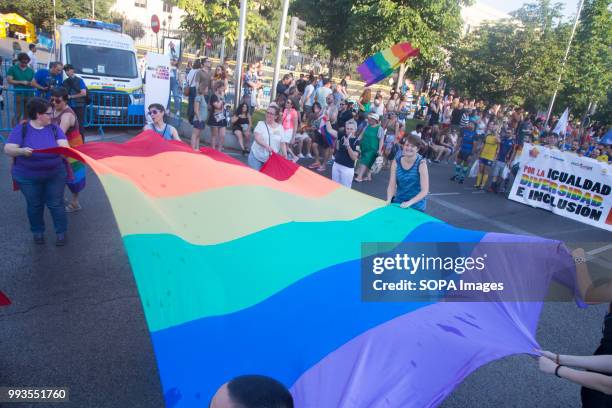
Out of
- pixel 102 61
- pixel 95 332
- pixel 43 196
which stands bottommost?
pixel 95 332

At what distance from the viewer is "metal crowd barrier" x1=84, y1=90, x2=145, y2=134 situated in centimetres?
1230

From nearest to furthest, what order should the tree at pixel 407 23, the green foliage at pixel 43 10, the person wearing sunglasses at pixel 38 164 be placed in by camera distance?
the person wearing sunglasses at pixel 38 164, the tree at pixel 407 23, the green foliage at pixel 43 10

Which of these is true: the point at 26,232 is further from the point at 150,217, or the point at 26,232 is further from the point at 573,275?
the point at 573,275

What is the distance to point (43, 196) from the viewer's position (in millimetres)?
5609

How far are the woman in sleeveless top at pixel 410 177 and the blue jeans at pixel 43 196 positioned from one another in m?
4.03

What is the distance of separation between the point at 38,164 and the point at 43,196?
47 centimetres

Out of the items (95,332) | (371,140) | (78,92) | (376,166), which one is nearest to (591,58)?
(376,166)

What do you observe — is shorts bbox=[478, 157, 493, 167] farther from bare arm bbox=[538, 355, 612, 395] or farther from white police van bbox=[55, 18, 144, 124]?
bare arm bbox=[538, 355, 612, 395]

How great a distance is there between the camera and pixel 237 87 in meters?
13.7

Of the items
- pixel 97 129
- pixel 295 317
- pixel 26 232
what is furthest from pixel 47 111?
pixel 97 129

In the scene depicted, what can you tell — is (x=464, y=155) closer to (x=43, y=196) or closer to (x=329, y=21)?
(x=43, y=196)

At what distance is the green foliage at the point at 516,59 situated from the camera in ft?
74.8

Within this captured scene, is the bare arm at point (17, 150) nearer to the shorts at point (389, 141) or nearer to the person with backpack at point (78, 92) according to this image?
the person with backpack at point (78, 92)

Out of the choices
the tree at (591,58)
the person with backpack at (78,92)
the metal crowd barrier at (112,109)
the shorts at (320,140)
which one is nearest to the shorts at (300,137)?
the shorts at (320,140)
